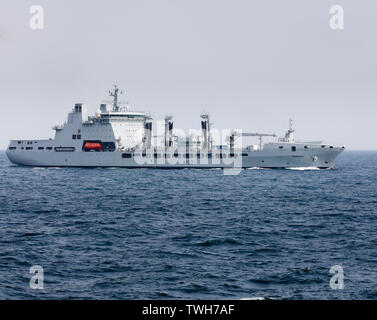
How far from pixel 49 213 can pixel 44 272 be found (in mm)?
14994

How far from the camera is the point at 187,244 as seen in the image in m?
20.8

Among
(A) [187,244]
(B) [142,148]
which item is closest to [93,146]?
(B) [142,148]

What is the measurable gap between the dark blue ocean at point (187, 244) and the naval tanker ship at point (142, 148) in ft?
82.8

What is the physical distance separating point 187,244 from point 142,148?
54.9 meters

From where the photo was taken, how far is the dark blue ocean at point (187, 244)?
14.5 metres

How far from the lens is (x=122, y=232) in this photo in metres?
23.6

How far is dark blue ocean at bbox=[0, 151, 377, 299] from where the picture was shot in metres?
14.5

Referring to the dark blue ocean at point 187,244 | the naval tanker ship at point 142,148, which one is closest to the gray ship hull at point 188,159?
the naval tanker ship at point 142,148

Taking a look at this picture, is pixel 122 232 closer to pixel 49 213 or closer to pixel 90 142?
pixel 49 213

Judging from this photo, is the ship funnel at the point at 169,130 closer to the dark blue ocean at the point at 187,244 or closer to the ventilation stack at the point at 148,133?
the ventilation stack at the point at 148,133

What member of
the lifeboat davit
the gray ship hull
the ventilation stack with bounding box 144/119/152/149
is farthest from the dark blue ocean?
the ventilation stack with bounding box 144/119/152/149

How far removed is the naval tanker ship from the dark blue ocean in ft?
82.8

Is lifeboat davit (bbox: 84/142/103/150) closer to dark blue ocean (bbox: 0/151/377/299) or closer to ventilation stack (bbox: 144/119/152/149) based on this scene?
ventilation stack (bbox: 144/119/152/149)
